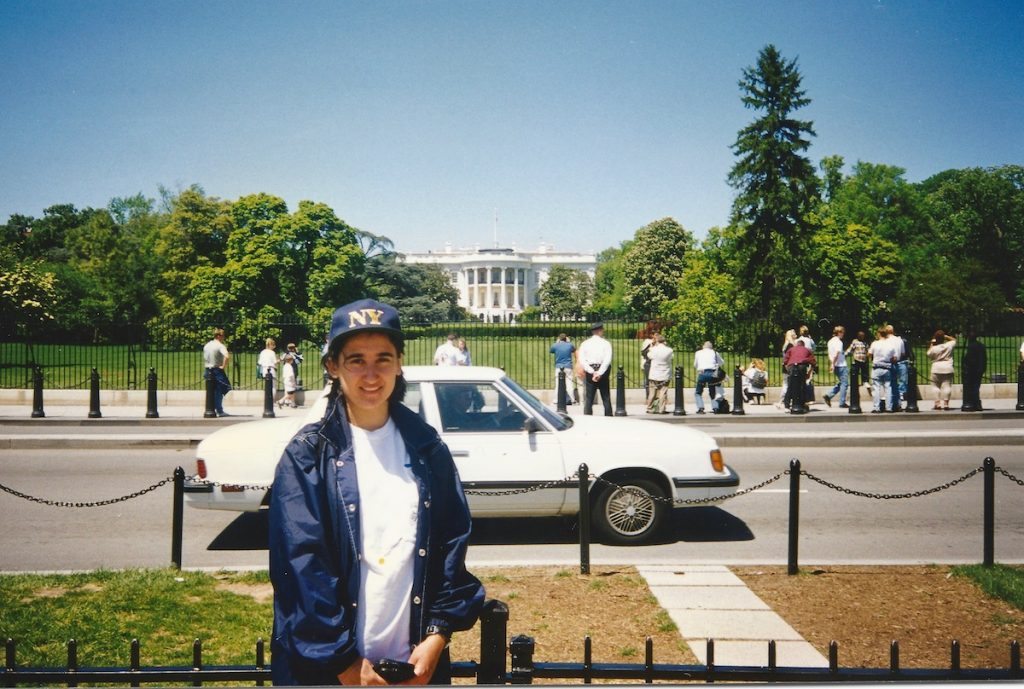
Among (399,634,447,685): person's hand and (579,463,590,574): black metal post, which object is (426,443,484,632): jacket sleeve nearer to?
(399,634,447,685): person's hand

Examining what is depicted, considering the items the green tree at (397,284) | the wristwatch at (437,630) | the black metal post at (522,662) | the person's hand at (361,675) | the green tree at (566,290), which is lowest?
the black metal post at (522,662)

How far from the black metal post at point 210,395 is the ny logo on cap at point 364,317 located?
15845 mm

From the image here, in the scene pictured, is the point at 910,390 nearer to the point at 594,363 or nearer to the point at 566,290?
the point at 594,363

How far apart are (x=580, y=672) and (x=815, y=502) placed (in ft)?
24.4

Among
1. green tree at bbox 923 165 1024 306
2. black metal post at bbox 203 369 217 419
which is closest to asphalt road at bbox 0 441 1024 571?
green tree at bbox 923 165 1024 306

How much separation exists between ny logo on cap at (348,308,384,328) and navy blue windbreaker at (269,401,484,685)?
26 centimetres

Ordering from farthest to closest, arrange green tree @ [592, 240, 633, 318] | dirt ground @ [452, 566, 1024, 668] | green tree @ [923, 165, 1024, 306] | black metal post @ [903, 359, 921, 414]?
1. green tree @ [592, 240, 633, 318]
2. black metal post @ [903, 359, 921, 414]
3. green tree @ [923, 165, 1024, 306]
4. dirt ground @ [452, 566, 1024, 668]

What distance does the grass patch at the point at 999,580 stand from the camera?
5.77 metres

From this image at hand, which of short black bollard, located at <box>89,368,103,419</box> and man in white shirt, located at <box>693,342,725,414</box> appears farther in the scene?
man in white shirt, located at <box>693,342,725,414</box>

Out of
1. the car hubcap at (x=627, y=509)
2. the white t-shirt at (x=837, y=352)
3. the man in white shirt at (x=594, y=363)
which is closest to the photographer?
the car hubcap at (x=627, y=509)

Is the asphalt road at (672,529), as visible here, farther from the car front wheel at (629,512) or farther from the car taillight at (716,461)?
the car taillight at (716,461)

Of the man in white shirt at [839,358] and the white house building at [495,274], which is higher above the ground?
the white house building at [495,274]

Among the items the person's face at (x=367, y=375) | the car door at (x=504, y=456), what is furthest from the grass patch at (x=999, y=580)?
the person's face at (x=367, y=375)

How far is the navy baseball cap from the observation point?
7.99 ft
